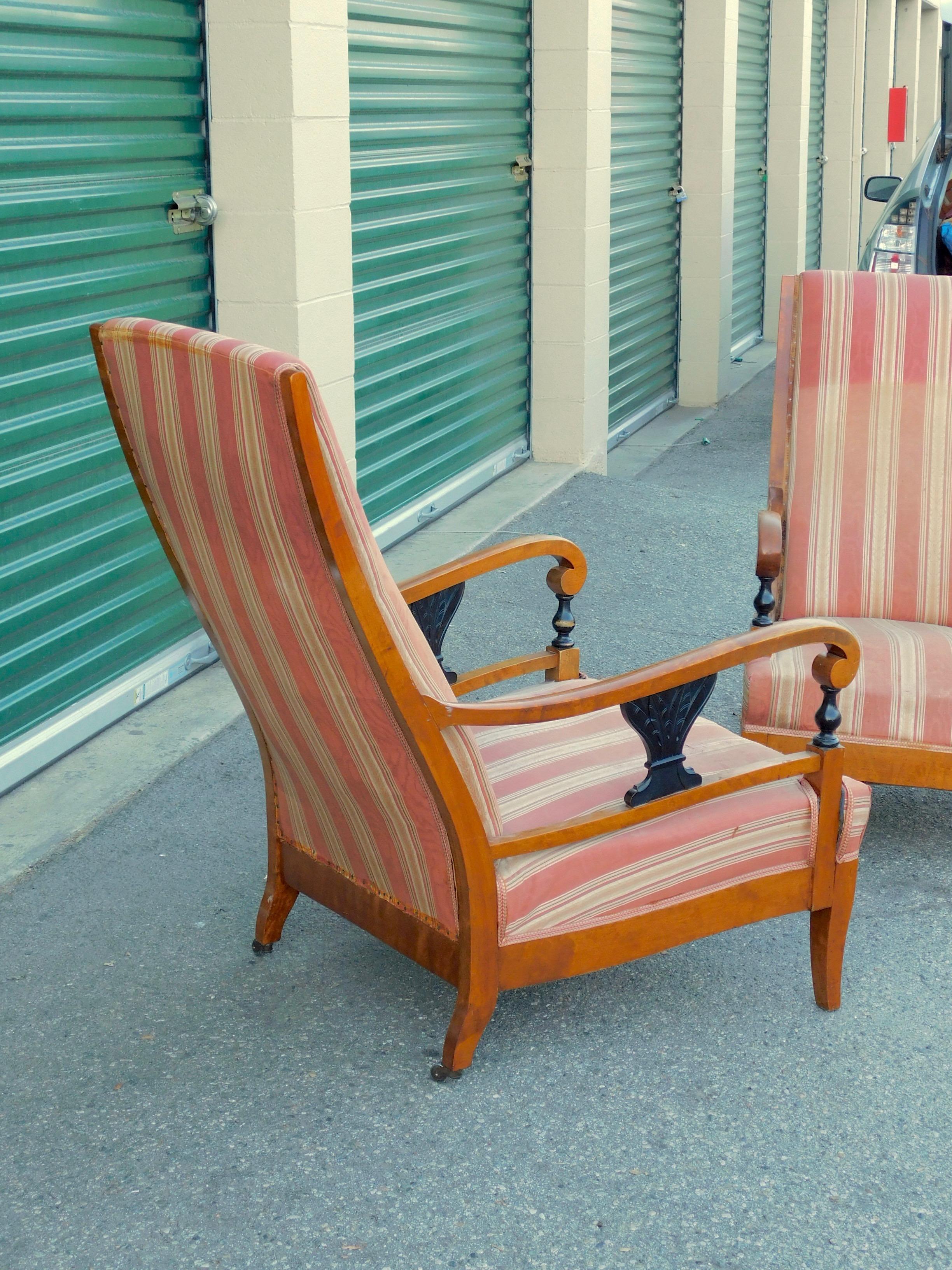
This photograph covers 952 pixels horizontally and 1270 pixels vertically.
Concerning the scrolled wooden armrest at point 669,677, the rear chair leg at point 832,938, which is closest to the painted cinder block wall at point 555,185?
the scrolled wooden armrest at point 669,677

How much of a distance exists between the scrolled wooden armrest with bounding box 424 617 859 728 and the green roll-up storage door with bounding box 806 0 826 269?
1234cm

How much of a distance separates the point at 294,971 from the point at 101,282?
7.13ft

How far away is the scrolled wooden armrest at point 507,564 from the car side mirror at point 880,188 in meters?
6.67

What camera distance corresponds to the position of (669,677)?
8.77ft

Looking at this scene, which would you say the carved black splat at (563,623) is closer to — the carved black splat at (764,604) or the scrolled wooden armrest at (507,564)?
the scrolled wooden armrest at (507,564)

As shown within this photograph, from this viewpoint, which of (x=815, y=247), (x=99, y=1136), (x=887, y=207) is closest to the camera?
(x=99, y=1136)

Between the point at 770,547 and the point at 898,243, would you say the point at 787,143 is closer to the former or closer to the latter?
the point at 898,243

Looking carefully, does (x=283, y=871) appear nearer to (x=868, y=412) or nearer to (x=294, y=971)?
(x=294, y=971)

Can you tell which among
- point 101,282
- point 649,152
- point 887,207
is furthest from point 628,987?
point 649,152

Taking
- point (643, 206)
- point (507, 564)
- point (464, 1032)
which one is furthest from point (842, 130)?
point (464, 1032)

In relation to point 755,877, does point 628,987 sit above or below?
below

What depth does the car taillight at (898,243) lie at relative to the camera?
8.12 meters

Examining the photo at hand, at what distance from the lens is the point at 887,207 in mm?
8539

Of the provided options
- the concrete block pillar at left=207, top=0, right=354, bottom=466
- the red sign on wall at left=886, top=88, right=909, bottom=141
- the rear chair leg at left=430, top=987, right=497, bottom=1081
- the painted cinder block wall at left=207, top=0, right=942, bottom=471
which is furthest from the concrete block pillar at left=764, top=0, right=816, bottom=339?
the rear chair leg at left=430, top=987, right=497, bottom=1081
